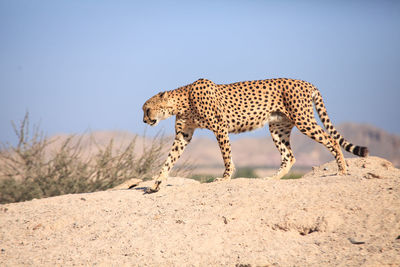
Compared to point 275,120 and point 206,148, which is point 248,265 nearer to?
point 275,120

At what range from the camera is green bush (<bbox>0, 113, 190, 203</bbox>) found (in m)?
10.3

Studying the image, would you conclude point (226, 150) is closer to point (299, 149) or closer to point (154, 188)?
point (154, 188)

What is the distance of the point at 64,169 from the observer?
10.5 metres

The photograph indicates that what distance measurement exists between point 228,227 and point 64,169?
6.24 metres

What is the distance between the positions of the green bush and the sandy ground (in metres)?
3.37

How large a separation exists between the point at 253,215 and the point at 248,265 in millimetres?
959

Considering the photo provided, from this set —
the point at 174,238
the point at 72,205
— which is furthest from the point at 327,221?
the point at 72,205

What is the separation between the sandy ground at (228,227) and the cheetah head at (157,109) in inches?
42.4

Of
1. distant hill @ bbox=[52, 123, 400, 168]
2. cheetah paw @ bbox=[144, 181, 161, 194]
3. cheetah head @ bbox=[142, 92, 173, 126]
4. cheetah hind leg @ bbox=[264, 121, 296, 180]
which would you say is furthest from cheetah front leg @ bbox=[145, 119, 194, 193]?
distant hill @ bbox=[52, 123, 400, 168]

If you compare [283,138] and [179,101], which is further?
[283,138]

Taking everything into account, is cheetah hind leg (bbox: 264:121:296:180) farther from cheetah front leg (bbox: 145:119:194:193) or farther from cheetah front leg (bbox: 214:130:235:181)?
cheetah front leg (bbox: 145:119:194:193)

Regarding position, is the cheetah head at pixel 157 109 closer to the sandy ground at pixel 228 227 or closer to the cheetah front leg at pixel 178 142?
the cheetah front leg at pixel 178 142

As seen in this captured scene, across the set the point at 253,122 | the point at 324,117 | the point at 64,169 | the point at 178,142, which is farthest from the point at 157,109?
the point at 64,169

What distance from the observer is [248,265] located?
4371 millimetres
